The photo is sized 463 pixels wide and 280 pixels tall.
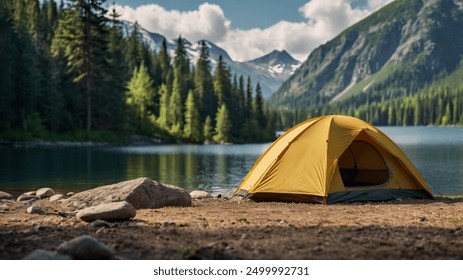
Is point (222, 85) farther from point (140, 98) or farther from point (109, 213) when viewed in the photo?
point (109, 213)

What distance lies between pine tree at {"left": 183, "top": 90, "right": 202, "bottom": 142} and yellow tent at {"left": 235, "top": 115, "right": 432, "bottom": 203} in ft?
249

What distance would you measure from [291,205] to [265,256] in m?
8.52

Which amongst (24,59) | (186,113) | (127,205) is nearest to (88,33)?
(24,59)

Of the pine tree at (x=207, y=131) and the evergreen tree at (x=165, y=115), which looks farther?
the pine tree at (x=207, y=131)

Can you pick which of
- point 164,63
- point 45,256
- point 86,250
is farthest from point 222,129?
point 45,256

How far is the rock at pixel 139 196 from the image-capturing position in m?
15.0

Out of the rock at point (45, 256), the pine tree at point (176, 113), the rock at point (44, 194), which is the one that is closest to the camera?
the rock at point (45, 256)

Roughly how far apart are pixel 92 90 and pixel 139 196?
2501 inches

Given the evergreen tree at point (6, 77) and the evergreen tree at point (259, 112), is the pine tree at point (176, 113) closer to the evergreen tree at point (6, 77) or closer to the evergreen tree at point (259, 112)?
the evergreen tree at point (259, 112)

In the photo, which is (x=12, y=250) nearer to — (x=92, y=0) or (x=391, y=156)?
(x=391, y=156)

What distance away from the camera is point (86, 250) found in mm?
7109

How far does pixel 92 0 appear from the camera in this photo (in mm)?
73562

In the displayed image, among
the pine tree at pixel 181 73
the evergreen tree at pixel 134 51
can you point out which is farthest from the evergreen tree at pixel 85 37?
the evergreen tree at pixel 134 51

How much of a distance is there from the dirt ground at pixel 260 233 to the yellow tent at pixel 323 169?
203cm
